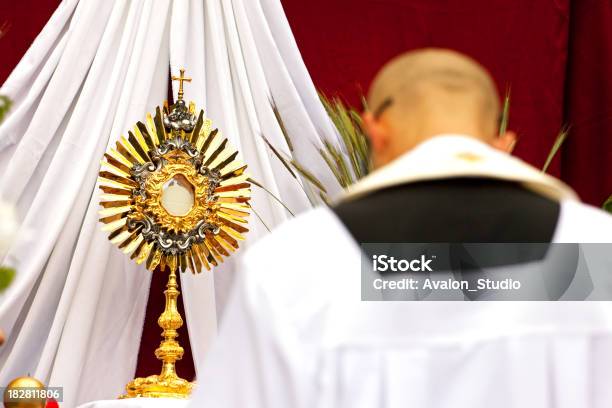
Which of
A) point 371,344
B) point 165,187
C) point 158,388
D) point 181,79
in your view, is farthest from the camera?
point 181,79

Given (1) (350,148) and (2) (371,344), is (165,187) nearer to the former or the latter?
(1) (350,148)

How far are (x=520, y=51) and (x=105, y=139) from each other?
150cm

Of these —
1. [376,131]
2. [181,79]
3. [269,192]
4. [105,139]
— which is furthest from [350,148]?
[376,131]

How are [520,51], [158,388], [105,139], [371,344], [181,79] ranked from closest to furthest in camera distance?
[371,344] → [158,388] → [181,79] → [105,139] → [520,51]

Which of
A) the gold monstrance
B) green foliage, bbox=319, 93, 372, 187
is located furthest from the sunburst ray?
green foliage, bbox=319, 93, 372, 187

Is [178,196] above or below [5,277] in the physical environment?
above

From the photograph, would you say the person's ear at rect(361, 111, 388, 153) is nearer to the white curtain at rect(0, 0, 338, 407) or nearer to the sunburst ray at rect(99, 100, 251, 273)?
the sunburst ray at rect(99, 100, 251, 273)

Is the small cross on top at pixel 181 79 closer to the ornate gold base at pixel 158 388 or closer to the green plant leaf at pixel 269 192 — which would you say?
the green plant leaf at pixel 269 192

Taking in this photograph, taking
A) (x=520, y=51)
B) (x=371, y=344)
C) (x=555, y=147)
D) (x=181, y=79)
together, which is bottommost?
(x=371, y=344)

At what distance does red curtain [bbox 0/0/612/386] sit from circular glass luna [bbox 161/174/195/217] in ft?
2.59

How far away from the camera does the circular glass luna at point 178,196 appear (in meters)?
3.28

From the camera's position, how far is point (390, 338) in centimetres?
158

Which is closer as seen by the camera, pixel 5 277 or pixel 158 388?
pixel 5 277

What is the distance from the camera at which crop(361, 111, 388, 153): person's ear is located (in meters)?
1.66
